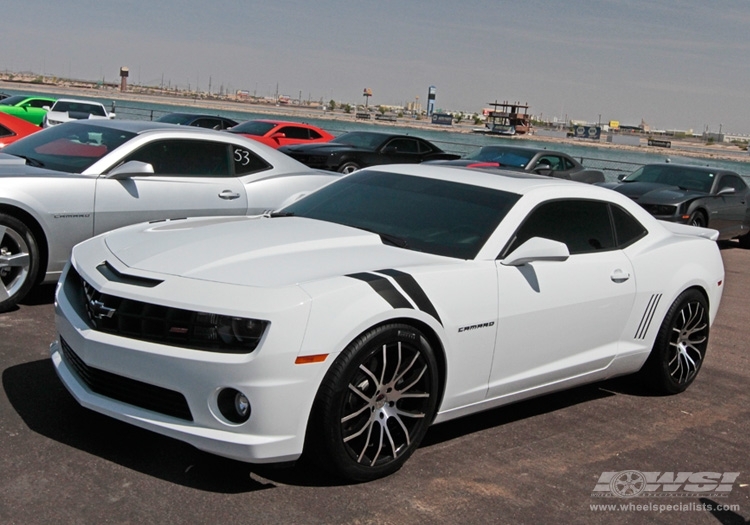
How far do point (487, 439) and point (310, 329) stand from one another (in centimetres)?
158

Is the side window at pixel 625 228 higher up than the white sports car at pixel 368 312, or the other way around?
the side window at pixel 625 228

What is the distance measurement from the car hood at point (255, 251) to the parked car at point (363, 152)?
14216 millimetres

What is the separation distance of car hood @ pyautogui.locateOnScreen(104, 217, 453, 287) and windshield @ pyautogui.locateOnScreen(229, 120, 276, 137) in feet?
66.1

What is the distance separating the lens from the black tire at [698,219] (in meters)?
14.5

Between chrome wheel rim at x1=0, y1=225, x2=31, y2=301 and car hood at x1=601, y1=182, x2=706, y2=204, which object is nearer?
chrome wheel rim at x1=0, y1=225, x2=31, y2=301

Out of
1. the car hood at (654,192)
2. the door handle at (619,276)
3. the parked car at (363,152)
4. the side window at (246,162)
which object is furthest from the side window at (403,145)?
the door handle at (619,276)

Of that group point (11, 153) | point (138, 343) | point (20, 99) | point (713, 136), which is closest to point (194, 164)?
point (11, 153)

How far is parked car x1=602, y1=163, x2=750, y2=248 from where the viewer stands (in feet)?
47.4

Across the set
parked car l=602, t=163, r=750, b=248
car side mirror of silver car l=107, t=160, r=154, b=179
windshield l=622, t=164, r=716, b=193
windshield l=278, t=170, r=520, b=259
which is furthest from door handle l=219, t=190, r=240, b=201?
windshield l=622, t=164, r=716, b=193

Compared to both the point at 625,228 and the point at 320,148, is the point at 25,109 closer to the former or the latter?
the point at 320,148

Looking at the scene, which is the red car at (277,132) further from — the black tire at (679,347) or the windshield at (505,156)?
the black tire at (679,347)

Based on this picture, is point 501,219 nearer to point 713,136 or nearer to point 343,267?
point 343,267

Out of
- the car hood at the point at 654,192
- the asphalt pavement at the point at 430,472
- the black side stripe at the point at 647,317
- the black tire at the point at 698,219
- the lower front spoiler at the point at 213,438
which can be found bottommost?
the asphalt pavement at the point at 430,472

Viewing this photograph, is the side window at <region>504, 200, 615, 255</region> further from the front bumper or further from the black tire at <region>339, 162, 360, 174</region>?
the black tire at <region>339, 162, 360, 174</region>
